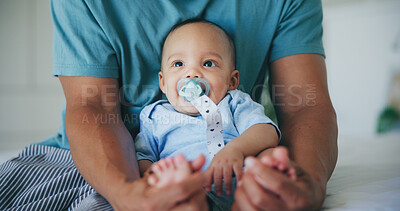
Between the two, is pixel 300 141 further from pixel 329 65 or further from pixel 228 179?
pixel 329 65

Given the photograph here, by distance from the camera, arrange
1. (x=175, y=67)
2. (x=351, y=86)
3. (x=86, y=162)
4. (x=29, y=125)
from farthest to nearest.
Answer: (x=351, y=86) < (x=29, y=125) < (x=175, y=67) < (x=86, y=162)

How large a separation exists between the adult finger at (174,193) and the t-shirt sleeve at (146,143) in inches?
12.2

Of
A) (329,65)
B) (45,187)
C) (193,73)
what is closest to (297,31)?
(193,73)

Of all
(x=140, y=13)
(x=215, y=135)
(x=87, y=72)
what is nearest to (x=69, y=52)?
(x=87, y=72)

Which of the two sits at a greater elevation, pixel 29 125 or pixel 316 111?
pixel 316 111

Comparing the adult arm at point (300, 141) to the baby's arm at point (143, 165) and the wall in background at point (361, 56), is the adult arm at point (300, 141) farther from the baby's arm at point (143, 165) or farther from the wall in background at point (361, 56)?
the wall in background at point (361, 56)

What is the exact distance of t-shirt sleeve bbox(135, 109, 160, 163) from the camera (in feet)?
2.77

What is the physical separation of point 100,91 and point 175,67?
21 cm

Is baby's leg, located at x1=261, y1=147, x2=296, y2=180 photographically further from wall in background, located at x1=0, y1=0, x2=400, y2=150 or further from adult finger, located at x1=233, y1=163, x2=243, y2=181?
wall in background, located at x1=0, y1=0, x2=400, y2=150

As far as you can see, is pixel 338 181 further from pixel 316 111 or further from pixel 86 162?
pixel 86 162

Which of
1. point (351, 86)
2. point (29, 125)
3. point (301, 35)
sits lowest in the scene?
point (29, 125)

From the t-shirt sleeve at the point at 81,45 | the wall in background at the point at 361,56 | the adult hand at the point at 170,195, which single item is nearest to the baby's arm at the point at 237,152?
the adult hand at the point at 170,195

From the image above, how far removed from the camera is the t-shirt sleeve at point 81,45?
874 millimetres

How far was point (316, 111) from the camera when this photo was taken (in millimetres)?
890
